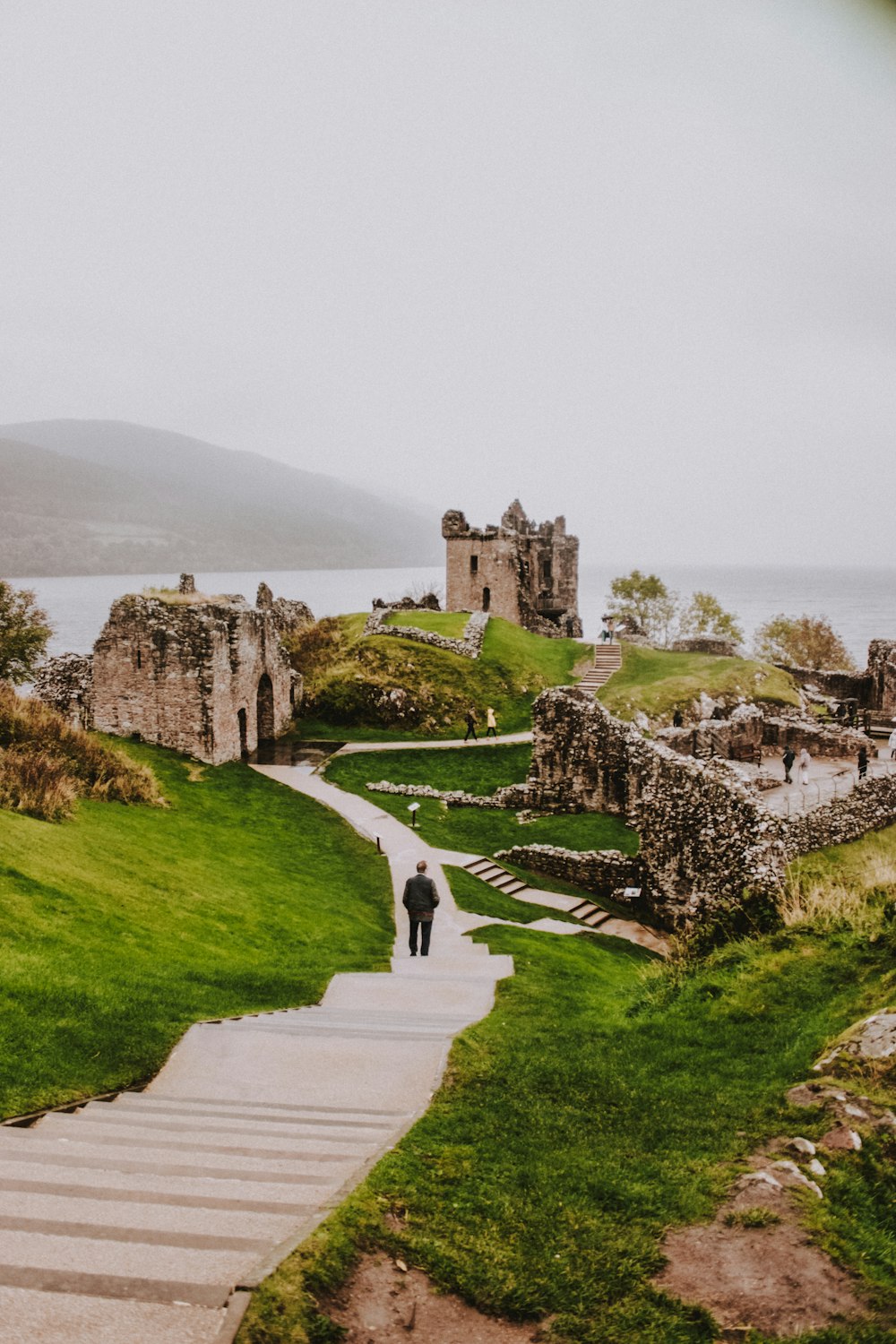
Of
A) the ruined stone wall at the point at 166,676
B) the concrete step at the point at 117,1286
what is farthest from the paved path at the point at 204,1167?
the ruined stone wall at the point at 166,676

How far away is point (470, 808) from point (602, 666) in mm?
18252

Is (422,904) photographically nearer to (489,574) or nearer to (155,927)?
(155,927)

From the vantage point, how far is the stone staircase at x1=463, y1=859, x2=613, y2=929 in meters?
20.5

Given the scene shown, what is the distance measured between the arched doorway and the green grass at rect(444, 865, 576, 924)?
15102 millimetres

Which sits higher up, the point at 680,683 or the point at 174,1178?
the point at 680,683

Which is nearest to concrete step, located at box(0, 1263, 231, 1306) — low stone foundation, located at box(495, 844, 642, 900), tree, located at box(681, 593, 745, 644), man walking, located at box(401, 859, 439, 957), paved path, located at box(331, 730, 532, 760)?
man walking, located at box(401, 859, 439, 957)

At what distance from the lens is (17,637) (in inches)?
1736

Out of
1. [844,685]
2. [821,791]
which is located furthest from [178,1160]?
[844,685]

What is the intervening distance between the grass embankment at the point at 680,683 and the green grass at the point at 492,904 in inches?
726

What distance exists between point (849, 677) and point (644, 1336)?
170 ft

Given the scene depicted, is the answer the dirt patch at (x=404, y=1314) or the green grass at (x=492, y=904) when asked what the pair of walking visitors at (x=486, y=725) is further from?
the dirt patch at (x=404, y=1314)

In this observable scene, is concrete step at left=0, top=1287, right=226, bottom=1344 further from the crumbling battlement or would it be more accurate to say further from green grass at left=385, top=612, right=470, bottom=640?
green grass at left=385, top=612, right=470, bottom=640

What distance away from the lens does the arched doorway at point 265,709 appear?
111 ft

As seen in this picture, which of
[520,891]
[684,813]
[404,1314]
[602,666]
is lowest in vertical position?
[520,891]
